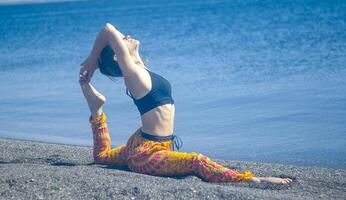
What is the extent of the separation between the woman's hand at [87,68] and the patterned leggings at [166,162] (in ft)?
2.53

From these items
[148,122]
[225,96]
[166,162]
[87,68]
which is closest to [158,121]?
[148,122]

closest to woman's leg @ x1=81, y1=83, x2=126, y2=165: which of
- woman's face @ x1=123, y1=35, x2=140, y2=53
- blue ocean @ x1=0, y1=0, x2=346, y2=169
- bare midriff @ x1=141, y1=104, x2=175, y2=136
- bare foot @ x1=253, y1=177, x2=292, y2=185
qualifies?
bare midriff @ x1=141, y1=104, x2=175, y2=136

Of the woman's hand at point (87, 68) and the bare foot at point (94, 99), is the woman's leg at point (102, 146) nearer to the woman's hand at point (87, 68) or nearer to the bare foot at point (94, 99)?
the bare foot at point (94, 99)

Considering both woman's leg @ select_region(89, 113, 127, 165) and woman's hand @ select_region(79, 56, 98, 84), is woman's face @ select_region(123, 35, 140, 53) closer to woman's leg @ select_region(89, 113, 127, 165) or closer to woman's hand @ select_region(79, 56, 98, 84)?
woman's hand @ select_region(79, 56, 98, 84)

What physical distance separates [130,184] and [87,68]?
60.0 inches

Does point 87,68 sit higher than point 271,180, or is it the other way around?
point 87,68

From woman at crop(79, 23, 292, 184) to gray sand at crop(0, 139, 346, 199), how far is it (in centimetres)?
11

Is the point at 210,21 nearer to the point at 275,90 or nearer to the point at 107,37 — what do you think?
the point at 275,90

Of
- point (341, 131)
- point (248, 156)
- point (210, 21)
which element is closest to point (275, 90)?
point (341, 131)

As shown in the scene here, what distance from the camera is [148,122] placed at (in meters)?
7.25

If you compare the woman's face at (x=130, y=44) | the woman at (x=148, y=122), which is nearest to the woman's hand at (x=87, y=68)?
the woman at (x=148, y=122)

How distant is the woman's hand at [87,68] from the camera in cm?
741

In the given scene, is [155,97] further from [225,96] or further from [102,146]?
[225,96]

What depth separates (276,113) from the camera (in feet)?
37.1
